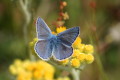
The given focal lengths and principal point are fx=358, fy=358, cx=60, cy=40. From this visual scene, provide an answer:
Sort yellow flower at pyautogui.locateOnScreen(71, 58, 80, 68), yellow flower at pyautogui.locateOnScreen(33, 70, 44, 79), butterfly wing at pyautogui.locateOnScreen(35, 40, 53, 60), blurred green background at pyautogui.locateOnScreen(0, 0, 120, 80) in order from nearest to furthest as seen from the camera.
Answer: butterfly wing at pyautogui.locateOnScreen(35, 40, 53, 60)
yellow flower at pyautogui.locateOnScreen(71, 58, 80, 68)
yellow flower at pyautogui.locateOnScreen(33, 70, 44, 79)
blurred green background at pyautogui.locateOnScreen(0, 0, 120, 80)

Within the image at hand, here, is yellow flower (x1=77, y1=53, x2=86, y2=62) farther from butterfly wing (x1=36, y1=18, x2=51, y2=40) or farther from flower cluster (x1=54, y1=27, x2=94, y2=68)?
butterfly wing (x1=36, y1=18, x2=51, y2=40)

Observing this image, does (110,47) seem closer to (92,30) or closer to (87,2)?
(87,2)

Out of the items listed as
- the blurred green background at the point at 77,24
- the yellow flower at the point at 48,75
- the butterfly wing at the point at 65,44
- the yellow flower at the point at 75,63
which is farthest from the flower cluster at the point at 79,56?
the blurred green background at the point at 77,24

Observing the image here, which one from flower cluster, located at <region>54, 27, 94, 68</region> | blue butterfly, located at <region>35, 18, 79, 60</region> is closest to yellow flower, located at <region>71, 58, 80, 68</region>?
flower cluster, located at <region>54, 27, 94, 68</region>

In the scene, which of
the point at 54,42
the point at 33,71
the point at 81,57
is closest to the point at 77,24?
the point at 33,71

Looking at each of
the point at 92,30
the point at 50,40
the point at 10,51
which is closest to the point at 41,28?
the point at 50,40

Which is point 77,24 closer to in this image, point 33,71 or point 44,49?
point 33,71

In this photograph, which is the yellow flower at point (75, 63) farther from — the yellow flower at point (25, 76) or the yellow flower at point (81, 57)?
the yellow flower at point (25, 76)
